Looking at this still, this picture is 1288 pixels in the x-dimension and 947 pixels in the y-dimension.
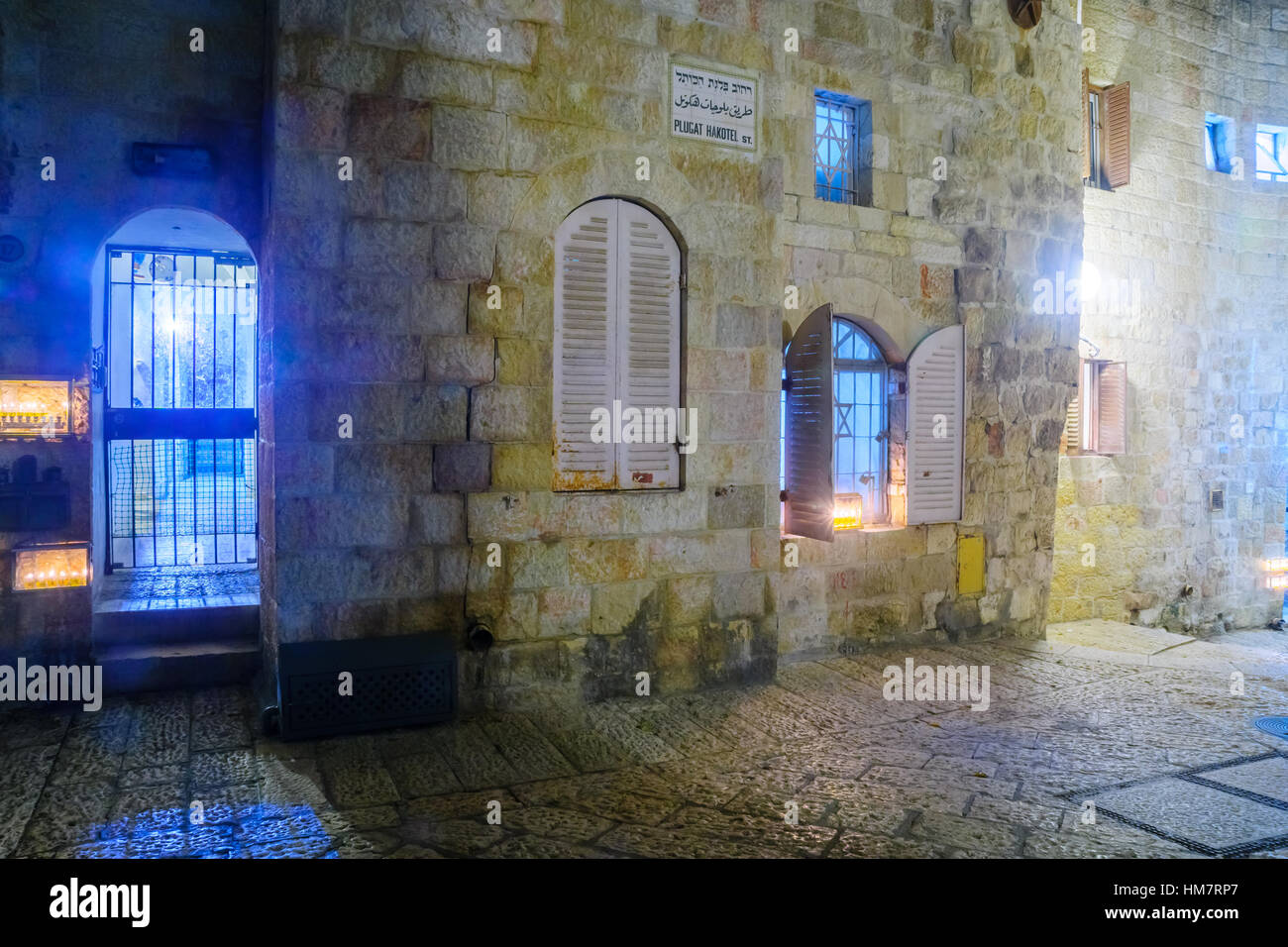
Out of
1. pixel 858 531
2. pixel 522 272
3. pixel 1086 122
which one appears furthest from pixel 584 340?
pixel 1086 122

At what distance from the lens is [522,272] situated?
184 inches

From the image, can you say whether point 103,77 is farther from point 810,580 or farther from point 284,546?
point 810,580

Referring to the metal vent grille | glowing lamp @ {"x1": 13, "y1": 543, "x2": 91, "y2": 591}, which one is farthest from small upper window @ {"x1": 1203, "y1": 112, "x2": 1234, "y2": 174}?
glowing lamp @ {"x1": 13, "y1": 543, "x2": 91, "y2": 591}

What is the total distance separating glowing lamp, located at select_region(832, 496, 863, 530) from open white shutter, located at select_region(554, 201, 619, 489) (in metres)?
1.89

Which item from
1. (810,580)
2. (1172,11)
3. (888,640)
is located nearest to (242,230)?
(810,580)

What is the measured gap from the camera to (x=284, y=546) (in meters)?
4.22

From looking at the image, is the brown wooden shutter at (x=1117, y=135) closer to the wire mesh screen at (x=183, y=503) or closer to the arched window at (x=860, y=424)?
the arched window at (x=860, y=424)

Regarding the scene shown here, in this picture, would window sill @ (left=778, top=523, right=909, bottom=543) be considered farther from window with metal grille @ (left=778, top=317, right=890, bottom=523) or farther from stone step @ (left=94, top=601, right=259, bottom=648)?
stone step @ (left=94, top=601, right=259, bottom=648)

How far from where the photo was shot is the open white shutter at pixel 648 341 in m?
4.97

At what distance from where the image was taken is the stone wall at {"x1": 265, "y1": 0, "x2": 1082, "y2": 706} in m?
4.29

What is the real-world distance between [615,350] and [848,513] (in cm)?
217

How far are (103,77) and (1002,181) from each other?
5.77 m

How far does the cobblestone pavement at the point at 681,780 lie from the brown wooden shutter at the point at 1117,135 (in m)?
5.43

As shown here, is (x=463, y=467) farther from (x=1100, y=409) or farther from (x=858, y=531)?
(x=1100, y=409)
